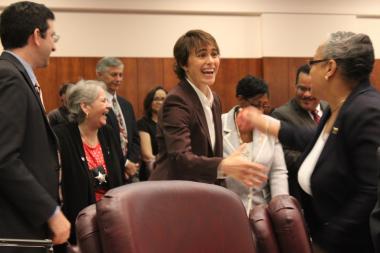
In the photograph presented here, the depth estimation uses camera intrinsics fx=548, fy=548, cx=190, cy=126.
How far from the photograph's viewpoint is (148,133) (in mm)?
5812

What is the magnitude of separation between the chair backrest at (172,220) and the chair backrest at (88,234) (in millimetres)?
37

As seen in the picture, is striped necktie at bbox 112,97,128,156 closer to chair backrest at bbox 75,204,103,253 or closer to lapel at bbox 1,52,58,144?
lapel at bbox 1,52,58,144

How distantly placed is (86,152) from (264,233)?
78.0 inches

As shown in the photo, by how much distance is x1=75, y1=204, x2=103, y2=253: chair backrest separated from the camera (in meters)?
1.53

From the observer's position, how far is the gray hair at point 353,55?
6.98 feet

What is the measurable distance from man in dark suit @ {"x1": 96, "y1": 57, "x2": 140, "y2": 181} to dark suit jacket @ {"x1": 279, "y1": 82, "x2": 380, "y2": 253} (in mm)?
2738

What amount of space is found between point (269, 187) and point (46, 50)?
5.83ft

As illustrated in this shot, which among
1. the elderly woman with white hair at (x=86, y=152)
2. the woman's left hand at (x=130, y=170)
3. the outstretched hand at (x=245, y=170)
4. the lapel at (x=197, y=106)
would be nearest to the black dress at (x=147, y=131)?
the woman's left hand at (x=130, y=170)

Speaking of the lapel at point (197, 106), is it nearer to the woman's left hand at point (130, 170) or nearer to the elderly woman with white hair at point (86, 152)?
the elderly woman with white hair at point (86, 152)

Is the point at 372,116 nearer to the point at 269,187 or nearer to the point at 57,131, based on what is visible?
the point at 269,187

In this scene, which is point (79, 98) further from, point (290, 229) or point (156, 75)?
point (156, 75)

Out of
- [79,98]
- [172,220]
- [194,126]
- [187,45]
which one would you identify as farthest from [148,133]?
[172,220]

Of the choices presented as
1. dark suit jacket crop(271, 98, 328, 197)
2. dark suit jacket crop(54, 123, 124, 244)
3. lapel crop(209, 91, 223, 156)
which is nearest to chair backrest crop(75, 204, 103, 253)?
lapel crop(209, 91, 223, 156)

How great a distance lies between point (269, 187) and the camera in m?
3.64
